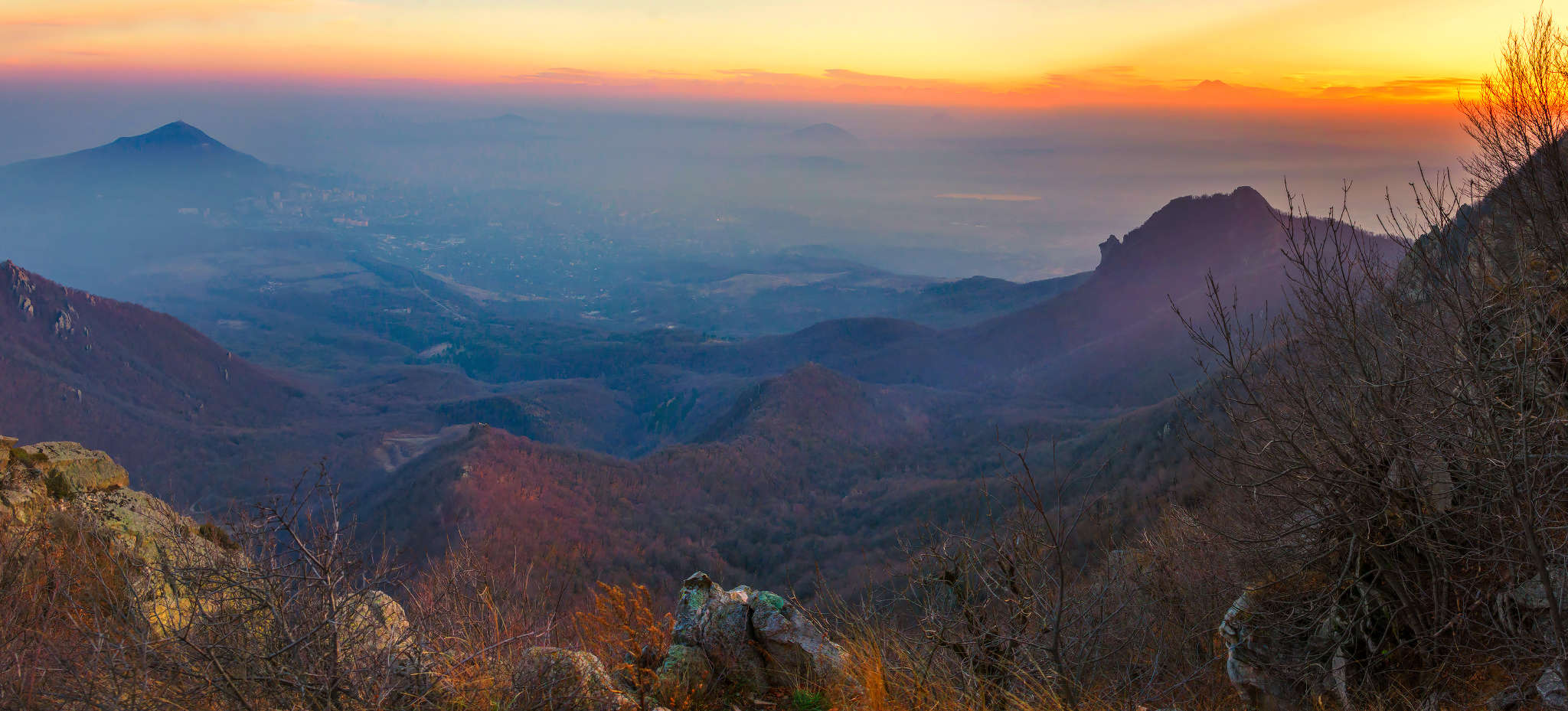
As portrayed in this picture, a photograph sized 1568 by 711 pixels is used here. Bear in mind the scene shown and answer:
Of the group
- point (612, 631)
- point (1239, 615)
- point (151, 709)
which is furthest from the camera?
point (612, 631)

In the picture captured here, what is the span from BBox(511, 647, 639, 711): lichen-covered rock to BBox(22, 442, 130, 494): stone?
12.0 metres

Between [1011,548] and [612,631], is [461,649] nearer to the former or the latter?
[612,631]

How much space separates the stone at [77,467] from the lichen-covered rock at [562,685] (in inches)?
472

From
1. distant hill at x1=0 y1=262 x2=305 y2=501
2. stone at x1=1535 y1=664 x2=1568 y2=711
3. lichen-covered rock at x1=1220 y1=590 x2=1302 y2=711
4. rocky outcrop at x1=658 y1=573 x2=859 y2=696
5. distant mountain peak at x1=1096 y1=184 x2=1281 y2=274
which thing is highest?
stone at x1=1535 y1=664 x2=1568 y2=711

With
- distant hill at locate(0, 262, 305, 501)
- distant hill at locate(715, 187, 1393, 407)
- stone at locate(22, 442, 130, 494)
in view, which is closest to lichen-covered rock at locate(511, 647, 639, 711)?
stone at locate(22, 442, 130, 494)

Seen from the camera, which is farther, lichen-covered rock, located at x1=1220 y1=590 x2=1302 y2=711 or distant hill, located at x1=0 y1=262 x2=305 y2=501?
distant hill, located at x1=0 y1=262 x2=305 y2=501

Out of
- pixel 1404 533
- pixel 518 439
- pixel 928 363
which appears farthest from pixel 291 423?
pixel 1404 533

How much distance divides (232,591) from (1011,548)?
7484mm

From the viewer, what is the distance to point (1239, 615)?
9.21m

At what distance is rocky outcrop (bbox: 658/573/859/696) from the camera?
7914 millimetres

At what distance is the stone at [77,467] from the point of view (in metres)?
13.6

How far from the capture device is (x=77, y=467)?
46.5 ft

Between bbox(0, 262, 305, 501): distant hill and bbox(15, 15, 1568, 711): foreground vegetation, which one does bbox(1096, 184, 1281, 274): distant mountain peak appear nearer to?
bbox(15, 15, 1568, 711): foreground vegetation

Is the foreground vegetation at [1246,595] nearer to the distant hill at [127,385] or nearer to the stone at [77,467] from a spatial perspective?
the stone at [77,467]
